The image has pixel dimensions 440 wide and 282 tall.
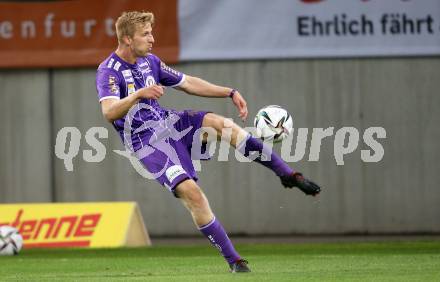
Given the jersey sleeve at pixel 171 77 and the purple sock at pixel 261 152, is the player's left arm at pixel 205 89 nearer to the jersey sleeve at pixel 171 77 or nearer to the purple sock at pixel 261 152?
the jersey sleeve at pixel 171 77

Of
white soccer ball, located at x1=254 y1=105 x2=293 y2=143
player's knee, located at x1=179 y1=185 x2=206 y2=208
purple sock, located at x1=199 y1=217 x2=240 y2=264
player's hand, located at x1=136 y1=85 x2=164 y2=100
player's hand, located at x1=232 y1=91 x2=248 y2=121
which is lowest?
purple sock, located at x1=199 y1=217 x2=240 y2=264

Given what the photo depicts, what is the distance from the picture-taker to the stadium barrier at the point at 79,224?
537 inches

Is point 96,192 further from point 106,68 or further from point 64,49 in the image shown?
point 106,68

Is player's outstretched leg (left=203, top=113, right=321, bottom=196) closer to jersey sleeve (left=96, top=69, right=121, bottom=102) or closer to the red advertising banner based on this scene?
jersey sleeve (left=96, top=69, right=121, bottom=102)

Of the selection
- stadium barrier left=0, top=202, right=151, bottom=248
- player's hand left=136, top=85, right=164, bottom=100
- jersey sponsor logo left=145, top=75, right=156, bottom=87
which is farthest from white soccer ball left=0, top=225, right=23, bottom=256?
player's hand left=136, top=85, right=164, bottom=100

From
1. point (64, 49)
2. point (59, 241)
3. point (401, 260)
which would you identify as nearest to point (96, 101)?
point (64, 49)

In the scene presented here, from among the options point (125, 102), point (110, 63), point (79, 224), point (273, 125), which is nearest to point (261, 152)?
point (273, 125)

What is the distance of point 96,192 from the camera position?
52.4ft

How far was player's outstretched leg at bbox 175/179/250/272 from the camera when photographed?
8477mm

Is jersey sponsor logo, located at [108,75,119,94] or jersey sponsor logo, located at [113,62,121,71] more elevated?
jersey sponsor logo, located at [113,62,121,71]

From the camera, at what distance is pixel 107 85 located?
8641 mm

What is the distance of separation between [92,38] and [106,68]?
6.64m

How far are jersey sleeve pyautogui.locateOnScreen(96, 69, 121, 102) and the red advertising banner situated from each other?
644 cm

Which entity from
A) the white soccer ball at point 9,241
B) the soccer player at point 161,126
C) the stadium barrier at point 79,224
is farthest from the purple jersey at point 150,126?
the stadium barrier at point 79,224
